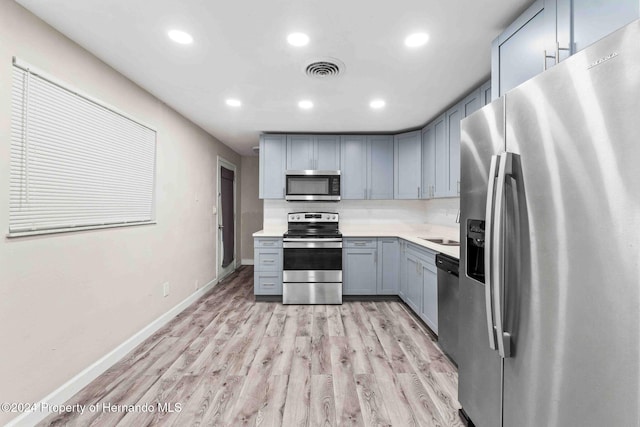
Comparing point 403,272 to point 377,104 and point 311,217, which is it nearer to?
point 311,217

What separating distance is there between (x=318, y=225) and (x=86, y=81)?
3.05m


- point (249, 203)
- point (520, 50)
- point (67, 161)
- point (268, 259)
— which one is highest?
point (520, 50)

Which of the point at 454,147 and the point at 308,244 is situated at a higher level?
the point at 454,147

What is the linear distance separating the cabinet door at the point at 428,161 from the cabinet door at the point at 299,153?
157 cm

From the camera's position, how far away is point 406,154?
13.1ft

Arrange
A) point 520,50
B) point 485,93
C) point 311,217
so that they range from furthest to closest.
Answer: point 311,217 → point 485,93 → point 520,50

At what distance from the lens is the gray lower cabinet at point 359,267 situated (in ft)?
12.4

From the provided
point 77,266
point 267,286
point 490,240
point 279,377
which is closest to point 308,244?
point 267,286

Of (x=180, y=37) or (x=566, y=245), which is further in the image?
(x=180, y=37)

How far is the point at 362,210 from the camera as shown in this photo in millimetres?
4441

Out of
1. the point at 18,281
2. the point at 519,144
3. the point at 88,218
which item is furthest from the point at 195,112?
the point at 519,144

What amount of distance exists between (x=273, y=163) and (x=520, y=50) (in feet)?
10.1

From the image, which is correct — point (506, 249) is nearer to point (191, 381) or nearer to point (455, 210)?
point (191, 381)

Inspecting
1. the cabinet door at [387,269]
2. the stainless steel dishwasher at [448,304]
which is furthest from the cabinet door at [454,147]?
the cabinet door at [387,269]
